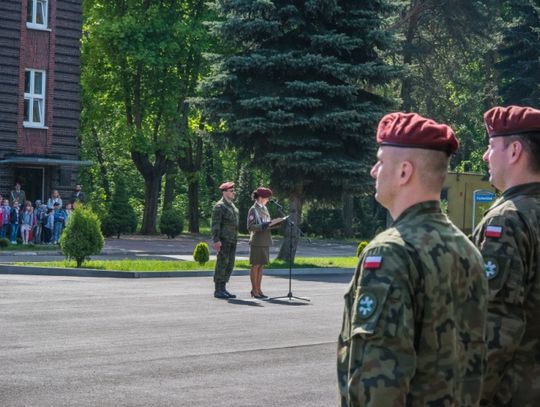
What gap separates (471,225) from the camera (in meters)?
46.3

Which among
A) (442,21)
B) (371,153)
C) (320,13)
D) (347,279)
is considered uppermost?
(442,21)

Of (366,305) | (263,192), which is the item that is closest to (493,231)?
(366,305)

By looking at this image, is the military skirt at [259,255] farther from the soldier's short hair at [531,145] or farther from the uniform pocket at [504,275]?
the uniform pocket at [504,275]

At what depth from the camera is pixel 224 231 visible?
19.0 meters

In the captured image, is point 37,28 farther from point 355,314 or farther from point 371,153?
point 355,314

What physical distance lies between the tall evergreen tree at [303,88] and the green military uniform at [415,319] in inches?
1048

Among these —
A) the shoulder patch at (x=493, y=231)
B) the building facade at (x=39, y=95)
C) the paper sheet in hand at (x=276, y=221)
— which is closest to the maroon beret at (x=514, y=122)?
the shoulder patch at (x=493, y=231)

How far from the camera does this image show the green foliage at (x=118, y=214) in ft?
143

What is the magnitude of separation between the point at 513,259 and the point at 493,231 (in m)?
0.15

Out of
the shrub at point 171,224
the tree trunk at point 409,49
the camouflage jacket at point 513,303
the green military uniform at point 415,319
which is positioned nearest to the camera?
the green military uniform at point 415,319

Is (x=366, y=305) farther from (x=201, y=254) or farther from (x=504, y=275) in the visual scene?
(x=201, y=254)

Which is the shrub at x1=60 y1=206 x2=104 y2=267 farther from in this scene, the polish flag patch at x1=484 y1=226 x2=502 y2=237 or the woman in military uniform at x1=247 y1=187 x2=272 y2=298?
the polish flag patch at x1=484 y1=226 x2=502 y2=237

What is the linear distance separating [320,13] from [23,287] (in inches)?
563

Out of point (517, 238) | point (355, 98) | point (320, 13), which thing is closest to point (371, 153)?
point (355, 98)
